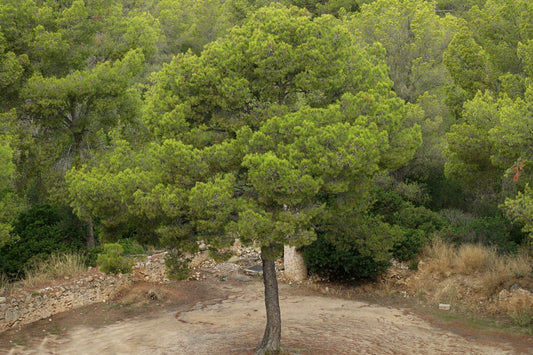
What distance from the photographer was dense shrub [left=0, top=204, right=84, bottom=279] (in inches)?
620

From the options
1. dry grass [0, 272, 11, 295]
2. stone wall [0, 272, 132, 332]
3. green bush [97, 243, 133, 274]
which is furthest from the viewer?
dry grass [0, 272, 11, 295]

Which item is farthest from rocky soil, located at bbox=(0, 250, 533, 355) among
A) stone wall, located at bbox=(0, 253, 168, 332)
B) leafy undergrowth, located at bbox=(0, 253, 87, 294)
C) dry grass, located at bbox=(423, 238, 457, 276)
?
dry grass, located at bbox=(423, 238, 457, 276)

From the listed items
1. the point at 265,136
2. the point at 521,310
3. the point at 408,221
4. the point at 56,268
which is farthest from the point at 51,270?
the point at 521,310

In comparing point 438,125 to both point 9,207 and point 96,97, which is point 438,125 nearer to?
point 96,97

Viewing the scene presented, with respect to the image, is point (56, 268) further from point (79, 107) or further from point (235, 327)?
point (235, 327)

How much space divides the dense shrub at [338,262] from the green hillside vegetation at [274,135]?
2.2 inches

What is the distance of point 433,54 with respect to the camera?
70.6 ft

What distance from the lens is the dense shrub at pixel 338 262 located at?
1529 centimetres

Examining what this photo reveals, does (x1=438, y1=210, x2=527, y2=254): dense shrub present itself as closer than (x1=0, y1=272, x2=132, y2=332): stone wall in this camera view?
No

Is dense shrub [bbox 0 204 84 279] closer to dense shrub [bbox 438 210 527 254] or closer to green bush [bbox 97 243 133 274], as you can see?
green bush [bbox 97 243 133 274]

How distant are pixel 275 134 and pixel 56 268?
938 cm

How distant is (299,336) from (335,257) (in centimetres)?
367

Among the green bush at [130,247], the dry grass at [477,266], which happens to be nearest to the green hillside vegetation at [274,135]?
the dry grass at [477,266]

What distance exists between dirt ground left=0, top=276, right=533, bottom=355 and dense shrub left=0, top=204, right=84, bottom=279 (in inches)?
92.7
